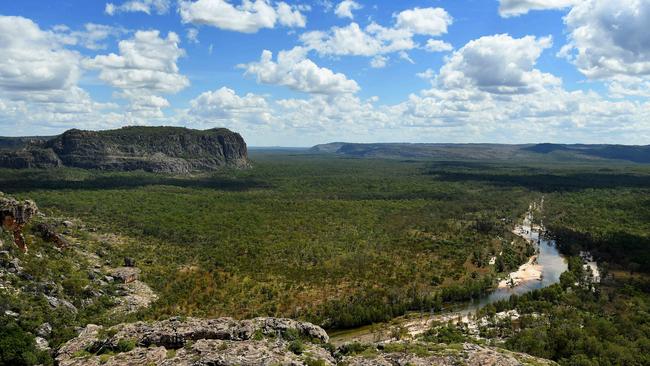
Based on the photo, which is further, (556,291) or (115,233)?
(115,233)

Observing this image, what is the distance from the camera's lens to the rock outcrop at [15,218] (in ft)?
267

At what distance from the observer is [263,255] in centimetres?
11750

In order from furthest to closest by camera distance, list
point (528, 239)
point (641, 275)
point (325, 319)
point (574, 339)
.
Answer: point (528, 239)
point (641, 275)
point (325, 319)
point (574, 339)

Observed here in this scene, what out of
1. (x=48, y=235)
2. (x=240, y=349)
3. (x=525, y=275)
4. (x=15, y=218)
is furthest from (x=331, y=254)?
(x=240, y=349)

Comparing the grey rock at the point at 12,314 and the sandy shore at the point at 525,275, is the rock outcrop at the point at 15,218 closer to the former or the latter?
the grey rock at the point at 12,314

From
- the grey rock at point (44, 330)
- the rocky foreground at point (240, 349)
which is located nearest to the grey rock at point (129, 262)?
the grey rock at point (44, 330)

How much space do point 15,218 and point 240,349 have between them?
6320cm

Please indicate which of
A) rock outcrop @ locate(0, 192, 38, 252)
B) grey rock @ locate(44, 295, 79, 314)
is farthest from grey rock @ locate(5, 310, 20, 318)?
rock outcrop @ locate(0, 192, 38, 252)

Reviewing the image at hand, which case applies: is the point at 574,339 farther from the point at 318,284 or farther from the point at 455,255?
the point at 455,255

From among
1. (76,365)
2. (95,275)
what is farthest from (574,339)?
(95,275)

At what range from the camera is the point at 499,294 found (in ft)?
315

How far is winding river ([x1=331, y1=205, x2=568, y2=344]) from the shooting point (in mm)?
75312

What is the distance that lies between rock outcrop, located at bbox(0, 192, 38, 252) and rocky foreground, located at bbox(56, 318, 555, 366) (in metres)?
37.6

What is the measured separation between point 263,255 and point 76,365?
73.7m
